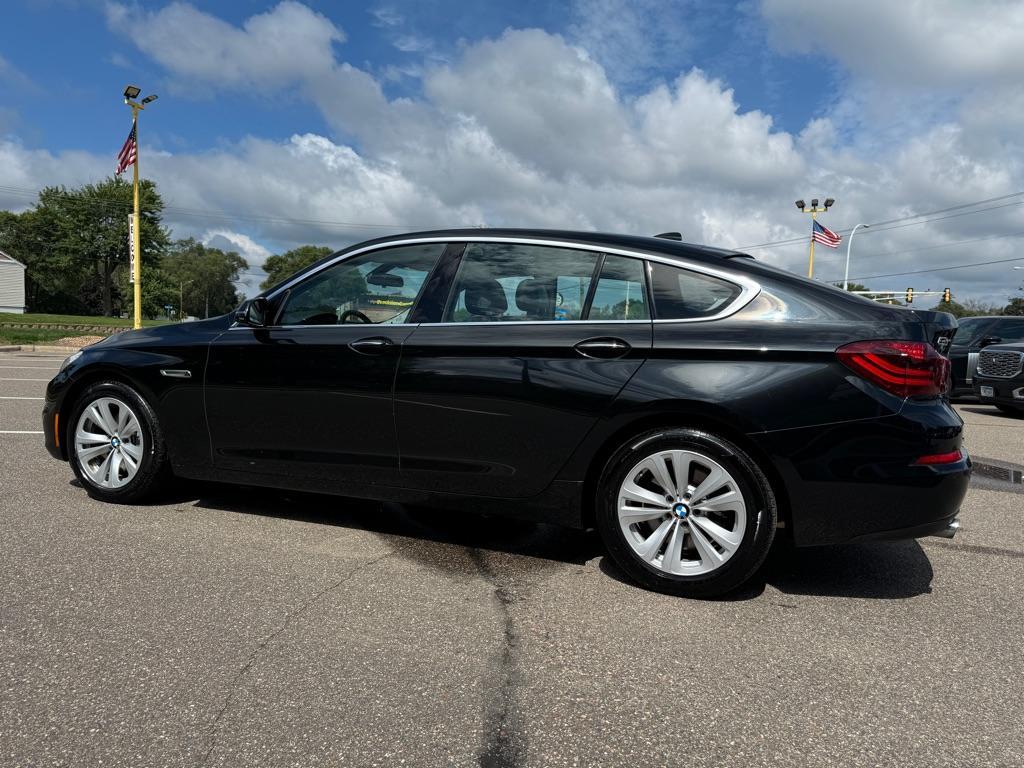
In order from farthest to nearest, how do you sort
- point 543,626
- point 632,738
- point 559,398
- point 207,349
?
point 207,349 → point 559,398 → point 543,626 → point 632,738

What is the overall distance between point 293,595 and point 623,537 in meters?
1.44

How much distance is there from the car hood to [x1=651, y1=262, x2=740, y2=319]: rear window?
7.98 feet

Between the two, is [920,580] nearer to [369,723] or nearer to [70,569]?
[369,723]

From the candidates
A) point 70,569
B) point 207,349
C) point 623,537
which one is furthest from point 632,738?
point 207,349

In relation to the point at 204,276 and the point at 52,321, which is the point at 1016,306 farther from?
the point at 204,276

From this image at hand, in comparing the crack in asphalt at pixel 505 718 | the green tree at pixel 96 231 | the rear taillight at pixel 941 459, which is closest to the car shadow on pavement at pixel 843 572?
the rear taillight at pixel 941 459

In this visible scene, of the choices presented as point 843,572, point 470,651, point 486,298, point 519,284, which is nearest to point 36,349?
point 486,298

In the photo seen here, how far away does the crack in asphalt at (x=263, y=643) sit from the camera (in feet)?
6.94

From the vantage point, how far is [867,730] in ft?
7.29

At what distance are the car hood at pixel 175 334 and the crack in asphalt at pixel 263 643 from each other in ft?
5.45

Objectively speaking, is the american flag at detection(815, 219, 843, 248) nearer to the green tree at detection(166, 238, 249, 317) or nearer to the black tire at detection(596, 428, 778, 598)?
the black tire at detection(596, 428, 778, 598)

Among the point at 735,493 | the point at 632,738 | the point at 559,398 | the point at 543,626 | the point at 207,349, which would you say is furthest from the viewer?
the point at 207,349

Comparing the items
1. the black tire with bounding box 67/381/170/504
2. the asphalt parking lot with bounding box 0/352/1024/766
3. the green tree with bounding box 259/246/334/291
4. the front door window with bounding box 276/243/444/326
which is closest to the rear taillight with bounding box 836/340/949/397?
the asphalt parking lot with bounding box 0/352/1024/766

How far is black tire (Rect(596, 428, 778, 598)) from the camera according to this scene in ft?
10.2
